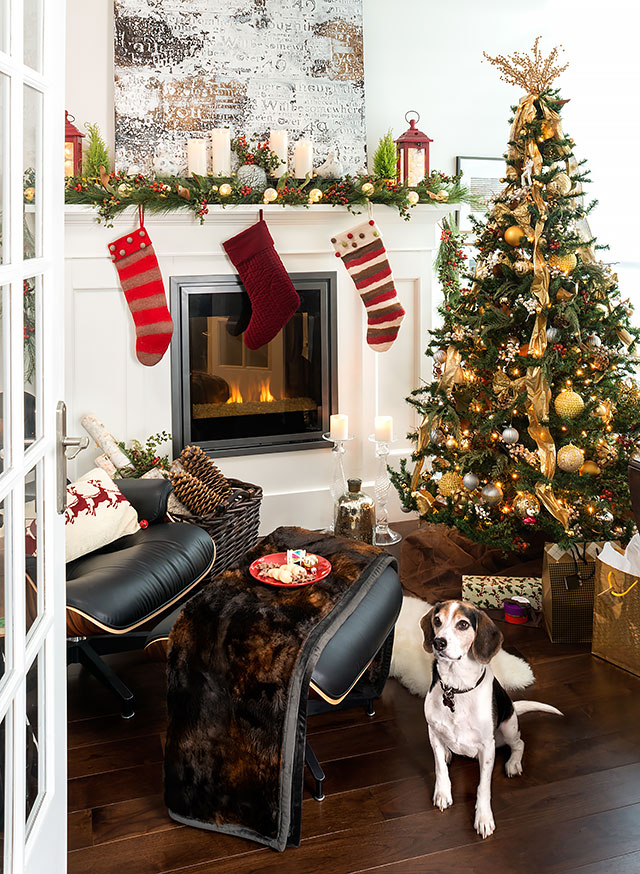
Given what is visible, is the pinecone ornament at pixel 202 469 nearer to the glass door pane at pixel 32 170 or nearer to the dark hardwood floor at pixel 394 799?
the dark hardwood floor at pixel 394 799

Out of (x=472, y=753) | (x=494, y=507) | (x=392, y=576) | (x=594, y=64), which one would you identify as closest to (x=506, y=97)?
(x=594, y=64)

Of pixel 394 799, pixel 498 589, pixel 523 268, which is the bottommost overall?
pixel 394 799

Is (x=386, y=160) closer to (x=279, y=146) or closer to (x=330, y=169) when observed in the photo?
(x=330, y=169)

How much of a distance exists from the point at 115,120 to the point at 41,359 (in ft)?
9.36

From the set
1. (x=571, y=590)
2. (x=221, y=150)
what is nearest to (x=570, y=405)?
(x=571, y=590)

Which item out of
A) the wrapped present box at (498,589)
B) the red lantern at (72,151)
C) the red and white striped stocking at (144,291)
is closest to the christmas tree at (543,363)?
the wrapped present box at (498,589)

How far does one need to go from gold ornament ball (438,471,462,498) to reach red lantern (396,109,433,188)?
1.53 m

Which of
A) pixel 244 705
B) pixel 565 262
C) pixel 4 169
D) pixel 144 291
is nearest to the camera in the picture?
pixel 4 169

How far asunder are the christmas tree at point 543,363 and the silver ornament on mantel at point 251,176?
108 cm

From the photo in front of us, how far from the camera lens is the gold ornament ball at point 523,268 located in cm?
323

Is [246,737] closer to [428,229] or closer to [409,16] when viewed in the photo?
[428,229]

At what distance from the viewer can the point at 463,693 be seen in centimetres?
209

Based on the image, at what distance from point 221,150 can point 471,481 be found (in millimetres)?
1884

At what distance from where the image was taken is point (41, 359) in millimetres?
1329
